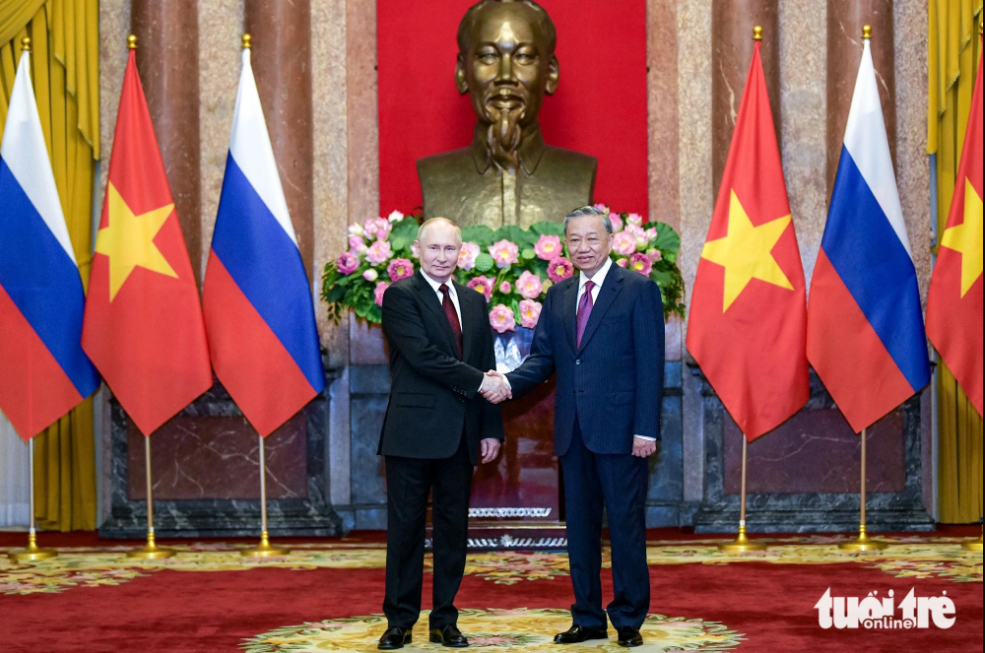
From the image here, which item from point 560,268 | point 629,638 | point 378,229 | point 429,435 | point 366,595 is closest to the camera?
point 629,638

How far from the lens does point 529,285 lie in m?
6.16


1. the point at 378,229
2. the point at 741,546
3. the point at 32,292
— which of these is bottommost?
the point at 741,546

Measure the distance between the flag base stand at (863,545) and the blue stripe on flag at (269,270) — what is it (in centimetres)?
282

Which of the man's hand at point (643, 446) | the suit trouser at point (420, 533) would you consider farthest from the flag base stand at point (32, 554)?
the man's hand at point (643, 446)

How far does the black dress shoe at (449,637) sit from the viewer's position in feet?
13.6

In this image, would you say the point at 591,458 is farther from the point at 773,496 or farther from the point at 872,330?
the point at 773,496

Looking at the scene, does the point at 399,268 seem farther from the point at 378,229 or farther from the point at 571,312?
the point at 571,312

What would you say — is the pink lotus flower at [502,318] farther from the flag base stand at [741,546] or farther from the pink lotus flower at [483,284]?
the flag base stand at [741,546]

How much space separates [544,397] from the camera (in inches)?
257

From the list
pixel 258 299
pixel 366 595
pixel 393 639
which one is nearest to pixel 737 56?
pixel 258 299

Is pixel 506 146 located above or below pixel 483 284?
above

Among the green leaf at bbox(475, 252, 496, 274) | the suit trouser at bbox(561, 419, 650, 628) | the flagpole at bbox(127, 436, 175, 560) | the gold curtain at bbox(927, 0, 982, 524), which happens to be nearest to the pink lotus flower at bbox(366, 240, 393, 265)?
the green leaf at bbox(475, 252, 496, 274)

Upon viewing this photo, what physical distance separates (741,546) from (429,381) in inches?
109

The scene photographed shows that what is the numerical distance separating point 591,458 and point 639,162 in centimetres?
386
